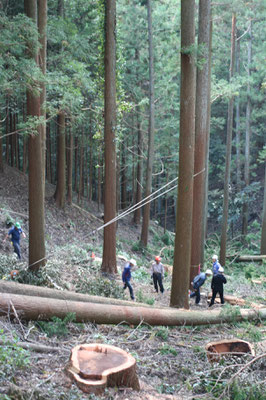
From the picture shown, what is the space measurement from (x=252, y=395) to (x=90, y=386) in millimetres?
2397

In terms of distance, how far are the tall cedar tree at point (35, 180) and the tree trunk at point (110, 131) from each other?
3323mm

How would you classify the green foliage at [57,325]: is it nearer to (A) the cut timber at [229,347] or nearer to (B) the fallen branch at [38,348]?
(B) the fallen branch at [38,348]

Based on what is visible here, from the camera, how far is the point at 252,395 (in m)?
5.75

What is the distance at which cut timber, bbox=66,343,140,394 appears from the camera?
4969 millimetres

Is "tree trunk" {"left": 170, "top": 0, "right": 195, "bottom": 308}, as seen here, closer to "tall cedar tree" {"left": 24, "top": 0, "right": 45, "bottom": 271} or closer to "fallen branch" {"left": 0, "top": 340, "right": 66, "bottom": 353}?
"tall cedar tree" {"left": 24, "top": 0, "right": 45, "bottom": 271}

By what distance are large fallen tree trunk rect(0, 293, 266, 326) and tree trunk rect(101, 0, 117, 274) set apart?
591 cm

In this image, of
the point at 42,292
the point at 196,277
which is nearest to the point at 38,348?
the point at 42,292

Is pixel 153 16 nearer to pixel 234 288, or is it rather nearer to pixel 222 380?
pixel 234 288

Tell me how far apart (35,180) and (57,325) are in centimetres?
530

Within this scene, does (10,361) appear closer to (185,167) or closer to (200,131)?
(185,167)

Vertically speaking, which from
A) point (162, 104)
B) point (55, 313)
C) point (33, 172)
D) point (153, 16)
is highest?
point (153, 16)

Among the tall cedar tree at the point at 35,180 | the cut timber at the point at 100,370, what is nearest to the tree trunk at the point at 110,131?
the tall cedar tree at the point at 35,180

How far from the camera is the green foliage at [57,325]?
697 cm

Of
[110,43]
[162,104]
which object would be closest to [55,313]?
[110,43]
